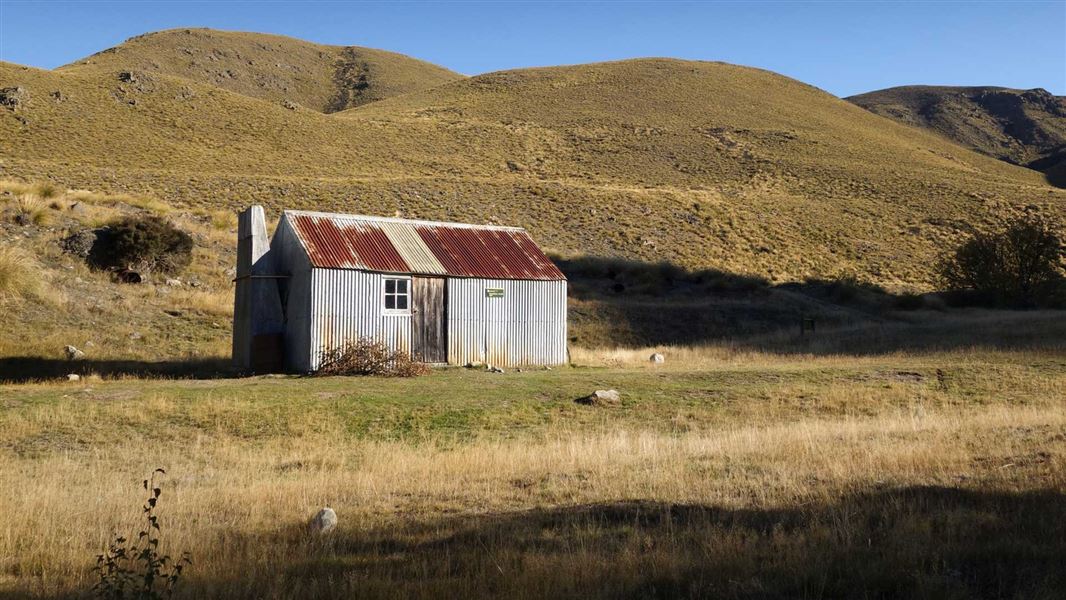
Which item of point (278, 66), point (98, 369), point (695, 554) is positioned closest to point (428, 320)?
point (98, 369)

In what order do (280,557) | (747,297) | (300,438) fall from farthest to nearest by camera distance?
(747,297) < (300,438) < (280,557)

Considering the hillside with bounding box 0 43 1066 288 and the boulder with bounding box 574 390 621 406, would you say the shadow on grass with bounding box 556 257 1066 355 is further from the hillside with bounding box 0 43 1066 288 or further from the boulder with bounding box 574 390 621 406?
the boulder with bounding box 574 390 621 406

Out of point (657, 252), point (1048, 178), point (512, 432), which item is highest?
point (1048, 178)

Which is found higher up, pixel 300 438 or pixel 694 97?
pixel 694 97

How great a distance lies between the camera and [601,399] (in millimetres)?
17406

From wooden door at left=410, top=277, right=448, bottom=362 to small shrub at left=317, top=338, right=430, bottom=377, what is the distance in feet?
3.39

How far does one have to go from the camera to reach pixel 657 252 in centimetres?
4912

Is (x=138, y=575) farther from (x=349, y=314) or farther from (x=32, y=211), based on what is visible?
(x=32, y=211)

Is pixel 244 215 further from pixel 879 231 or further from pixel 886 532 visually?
pixel 879 231

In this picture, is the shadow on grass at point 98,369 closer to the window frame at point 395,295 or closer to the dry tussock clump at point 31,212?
the window frame at point 395,295

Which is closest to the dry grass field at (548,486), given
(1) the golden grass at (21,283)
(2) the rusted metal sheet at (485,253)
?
(2) the rusted metal sheet at (485,253)

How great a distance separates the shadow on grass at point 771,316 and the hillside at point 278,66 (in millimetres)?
98963

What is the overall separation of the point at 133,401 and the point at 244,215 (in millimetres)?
9788

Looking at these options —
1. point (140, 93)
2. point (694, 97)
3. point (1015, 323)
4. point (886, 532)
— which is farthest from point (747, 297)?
point (694, 97)
